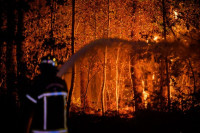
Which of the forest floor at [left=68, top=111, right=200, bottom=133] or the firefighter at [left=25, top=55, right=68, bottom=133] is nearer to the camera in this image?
the firefighter at [left=25, top=55, right=68, bottom=133]

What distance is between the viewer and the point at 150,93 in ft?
25.3

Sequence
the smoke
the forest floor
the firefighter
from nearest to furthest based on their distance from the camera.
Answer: the firefighter, the smoke, the forest floor

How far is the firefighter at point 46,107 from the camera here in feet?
11.4

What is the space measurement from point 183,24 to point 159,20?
2821 mm

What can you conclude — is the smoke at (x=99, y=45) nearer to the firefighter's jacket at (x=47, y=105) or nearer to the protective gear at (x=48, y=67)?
the protective gear at (x=48, y=67)

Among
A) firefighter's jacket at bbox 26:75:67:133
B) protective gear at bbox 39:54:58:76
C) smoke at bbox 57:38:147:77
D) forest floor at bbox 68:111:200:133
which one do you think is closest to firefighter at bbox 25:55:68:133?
firefighter's jacket at bbox 26:75:67:133

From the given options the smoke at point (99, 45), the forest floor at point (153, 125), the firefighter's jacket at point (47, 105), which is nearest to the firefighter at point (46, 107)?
the firefighter's jacket at point (47, 105)

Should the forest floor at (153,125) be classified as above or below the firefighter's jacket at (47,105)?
below

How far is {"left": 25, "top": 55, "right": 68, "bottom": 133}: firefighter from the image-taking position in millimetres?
3472

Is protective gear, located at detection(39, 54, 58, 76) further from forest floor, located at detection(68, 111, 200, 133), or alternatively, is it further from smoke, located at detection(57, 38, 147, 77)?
forest floor, located at detection(68, 111, 200, 133)

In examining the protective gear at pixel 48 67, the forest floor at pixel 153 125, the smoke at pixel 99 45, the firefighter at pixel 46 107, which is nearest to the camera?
the firefighter at pixel 46 107

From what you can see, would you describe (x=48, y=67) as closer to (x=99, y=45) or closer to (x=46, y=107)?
(x=46, y=107)


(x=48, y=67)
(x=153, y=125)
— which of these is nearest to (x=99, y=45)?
(x=48, y=67)

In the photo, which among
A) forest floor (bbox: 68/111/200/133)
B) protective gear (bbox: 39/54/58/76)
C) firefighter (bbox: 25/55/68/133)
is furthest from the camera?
→ forest floor (bbox: 68/111/200/133)
